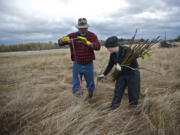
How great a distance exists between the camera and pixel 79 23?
2.37 m

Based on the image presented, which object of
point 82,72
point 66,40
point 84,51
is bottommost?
point 82,72

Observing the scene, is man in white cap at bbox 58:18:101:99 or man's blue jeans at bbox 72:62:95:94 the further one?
man's blue jeans at bbox 72:62:95:94

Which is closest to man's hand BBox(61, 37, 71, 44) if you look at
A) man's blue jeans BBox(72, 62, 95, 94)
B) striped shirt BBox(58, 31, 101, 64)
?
striped shirt BBox(58, 31, 101, 64)

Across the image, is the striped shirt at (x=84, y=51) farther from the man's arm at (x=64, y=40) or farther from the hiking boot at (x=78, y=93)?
the hiking boot at (x=78, y=93)

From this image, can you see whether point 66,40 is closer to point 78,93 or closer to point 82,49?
point 82,49

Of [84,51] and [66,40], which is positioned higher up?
[66,40]

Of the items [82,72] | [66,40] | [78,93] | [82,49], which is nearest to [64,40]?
[66,40]

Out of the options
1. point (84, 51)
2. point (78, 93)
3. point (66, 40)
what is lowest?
point (78, 93)

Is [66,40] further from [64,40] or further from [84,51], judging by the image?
[84,51]

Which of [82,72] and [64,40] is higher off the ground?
[64,40]

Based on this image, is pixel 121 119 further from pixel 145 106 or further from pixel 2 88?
pixel 2 88

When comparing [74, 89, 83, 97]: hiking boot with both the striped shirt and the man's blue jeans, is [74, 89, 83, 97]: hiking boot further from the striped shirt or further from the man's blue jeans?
the striped shirt

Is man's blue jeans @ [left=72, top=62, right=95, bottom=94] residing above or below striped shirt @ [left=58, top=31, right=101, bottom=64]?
below

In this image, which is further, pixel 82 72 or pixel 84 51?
pixel 82 72
